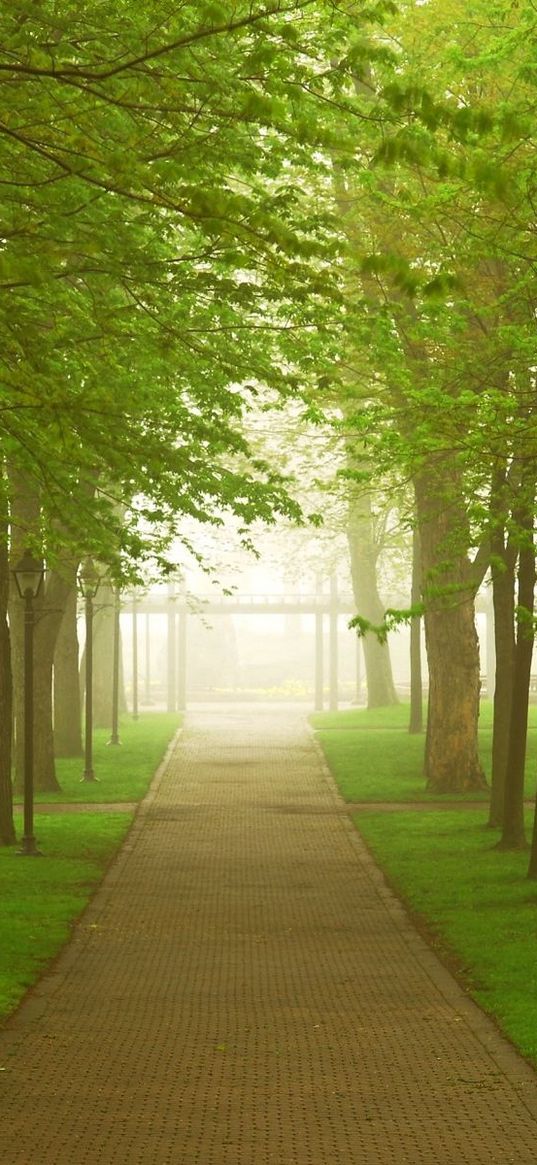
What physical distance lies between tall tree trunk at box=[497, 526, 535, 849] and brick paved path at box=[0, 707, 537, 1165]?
6.44 ft

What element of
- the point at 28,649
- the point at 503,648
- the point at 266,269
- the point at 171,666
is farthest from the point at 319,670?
the point at 266,269

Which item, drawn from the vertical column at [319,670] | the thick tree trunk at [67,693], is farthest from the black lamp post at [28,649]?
the vertical column at [319,670]

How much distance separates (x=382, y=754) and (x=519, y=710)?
551 inches

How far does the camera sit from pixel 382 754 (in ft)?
99.8

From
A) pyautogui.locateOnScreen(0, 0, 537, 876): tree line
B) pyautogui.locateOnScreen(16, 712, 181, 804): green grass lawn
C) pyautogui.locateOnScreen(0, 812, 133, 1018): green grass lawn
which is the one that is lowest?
pyautogui.locateOnScreen(16, 712, 181, 804): green grass lawn

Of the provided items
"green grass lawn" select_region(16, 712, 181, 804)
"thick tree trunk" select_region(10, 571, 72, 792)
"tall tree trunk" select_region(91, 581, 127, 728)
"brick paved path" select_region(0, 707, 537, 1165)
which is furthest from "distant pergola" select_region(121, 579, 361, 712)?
"brick paved path" select_region(0, 707, 537, 1165)

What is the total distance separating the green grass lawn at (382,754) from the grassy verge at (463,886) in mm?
46

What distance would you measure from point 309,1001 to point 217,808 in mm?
12293

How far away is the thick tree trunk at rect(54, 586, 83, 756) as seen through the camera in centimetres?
3189

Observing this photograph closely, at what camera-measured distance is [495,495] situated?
15766mm

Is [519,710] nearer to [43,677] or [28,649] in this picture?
[28,649]

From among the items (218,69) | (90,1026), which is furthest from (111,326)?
(90,1026)

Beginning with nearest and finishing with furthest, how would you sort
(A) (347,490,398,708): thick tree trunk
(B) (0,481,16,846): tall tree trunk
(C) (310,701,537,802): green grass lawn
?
(B) (0,481,16,846): tall tree trunk, (C) (310,701,537,802): green grass lawn, (A) (347,490,398,708): thick tree trunk

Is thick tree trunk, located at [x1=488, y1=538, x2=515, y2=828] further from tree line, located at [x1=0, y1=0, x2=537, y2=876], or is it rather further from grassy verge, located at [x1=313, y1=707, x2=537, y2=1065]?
grassy verge, located at [x1=313, y1=707, x2=537, y2=1065]
